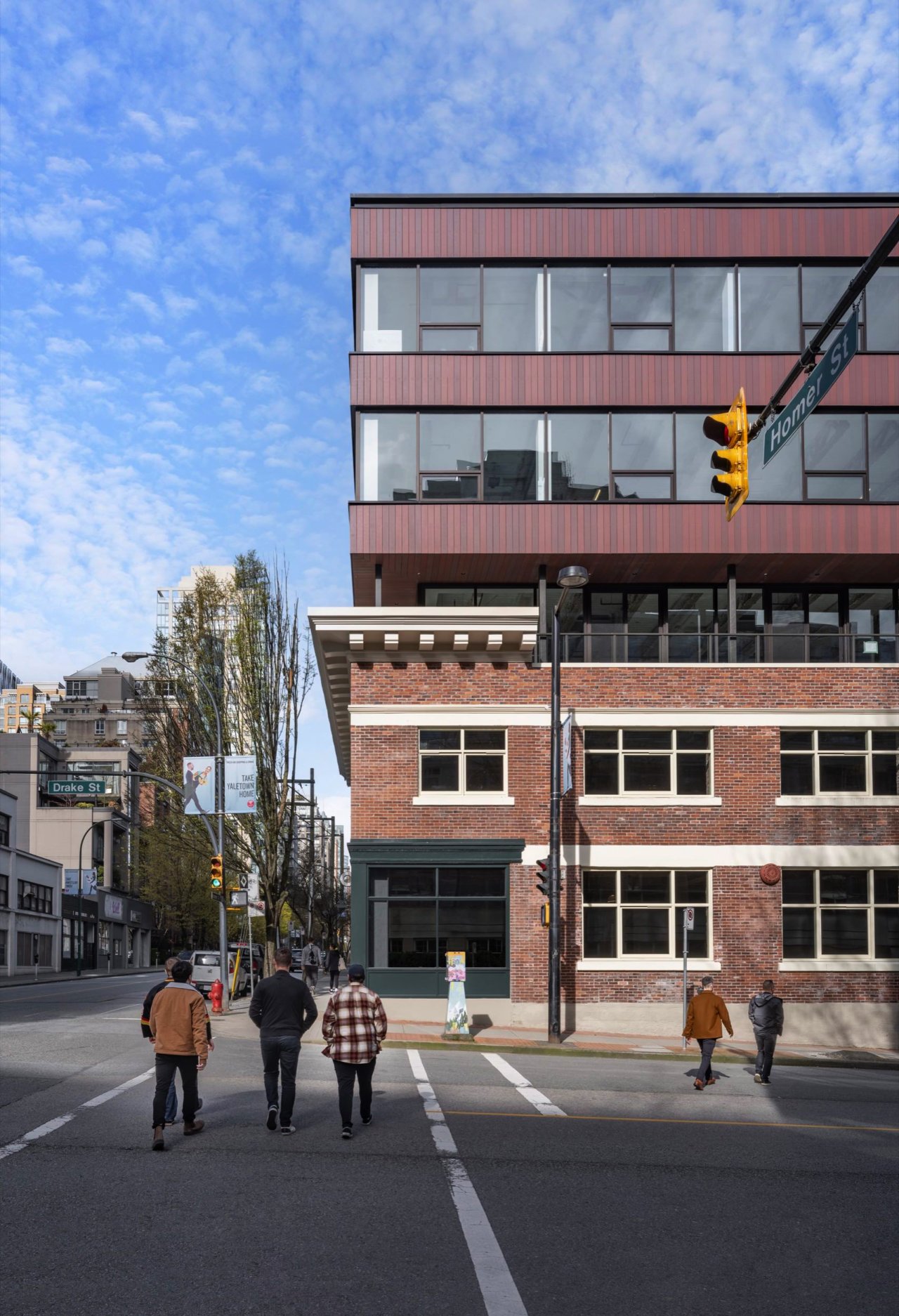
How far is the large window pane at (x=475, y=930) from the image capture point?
28.7 m

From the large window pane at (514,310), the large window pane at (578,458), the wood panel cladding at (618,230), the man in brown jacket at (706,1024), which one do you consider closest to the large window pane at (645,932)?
the large window pane at (578,458)

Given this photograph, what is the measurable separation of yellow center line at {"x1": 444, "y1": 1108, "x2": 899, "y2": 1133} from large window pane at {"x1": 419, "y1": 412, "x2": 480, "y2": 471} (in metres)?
17.9

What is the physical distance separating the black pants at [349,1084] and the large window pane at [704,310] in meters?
21.7

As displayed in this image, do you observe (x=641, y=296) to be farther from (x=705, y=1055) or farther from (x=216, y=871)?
(x=705, y=1055)

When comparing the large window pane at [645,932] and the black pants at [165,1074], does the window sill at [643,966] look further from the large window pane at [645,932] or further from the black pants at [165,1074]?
the black pants at [165,1074]

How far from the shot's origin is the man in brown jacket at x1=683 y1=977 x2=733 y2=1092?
18.7 m

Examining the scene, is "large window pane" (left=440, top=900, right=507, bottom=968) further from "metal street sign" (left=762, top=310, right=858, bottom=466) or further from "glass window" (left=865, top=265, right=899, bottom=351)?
"metal street sign" (left=762, top=310, right=858, bottom=466)

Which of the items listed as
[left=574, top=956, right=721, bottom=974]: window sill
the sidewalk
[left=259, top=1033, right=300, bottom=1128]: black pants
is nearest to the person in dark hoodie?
the sidewalk

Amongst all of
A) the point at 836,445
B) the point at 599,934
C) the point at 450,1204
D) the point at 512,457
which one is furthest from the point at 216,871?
the point at 450,1204

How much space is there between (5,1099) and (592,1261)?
890 cm

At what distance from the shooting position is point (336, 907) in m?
98.6

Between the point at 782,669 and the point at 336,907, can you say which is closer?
the point at 782,669

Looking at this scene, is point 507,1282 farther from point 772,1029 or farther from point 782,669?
point 782,669

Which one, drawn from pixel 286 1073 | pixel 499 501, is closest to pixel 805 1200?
pixel 286 1073
